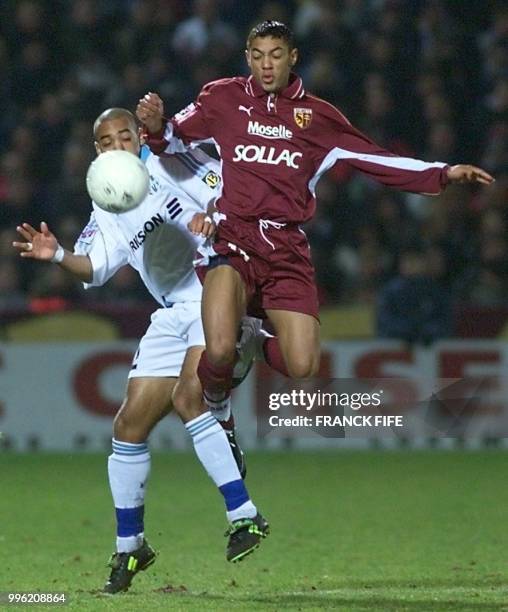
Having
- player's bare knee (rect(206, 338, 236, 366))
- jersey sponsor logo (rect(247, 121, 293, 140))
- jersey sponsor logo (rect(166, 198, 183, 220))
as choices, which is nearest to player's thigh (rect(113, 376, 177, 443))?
player's bare knee (rect(206, 338, 236, 366))

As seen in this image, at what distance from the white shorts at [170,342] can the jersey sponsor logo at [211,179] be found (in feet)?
Result: 1.97

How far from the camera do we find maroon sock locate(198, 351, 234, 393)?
6.72m

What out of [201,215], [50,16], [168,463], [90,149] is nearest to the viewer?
[201,215]

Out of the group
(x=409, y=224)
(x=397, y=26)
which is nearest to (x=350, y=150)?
(x=409, y=224)

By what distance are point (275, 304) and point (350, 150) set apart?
804 millimetres

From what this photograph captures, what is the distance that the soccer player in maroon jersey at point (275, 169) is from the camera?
22.8 ft

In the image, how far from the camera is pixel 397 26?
14586mm

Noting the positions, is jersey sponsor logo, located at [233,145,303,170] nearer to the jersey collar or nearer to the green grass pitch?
the jersey collar

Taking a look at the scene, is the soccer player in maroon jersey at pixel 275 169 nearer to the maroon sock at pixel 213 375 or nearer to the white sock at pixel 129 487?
the maroon sock at pixel 213 375

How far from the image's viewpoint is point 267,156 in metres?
7.01

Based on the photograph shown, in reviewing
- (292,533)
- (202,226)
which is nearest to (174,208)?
(202,226)

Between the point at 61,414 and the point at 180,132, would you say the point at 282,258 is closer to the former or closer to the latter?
the point at 180,132

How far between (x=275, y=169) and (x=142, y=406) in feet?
4.12

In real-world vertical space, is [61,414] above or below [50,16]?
below
